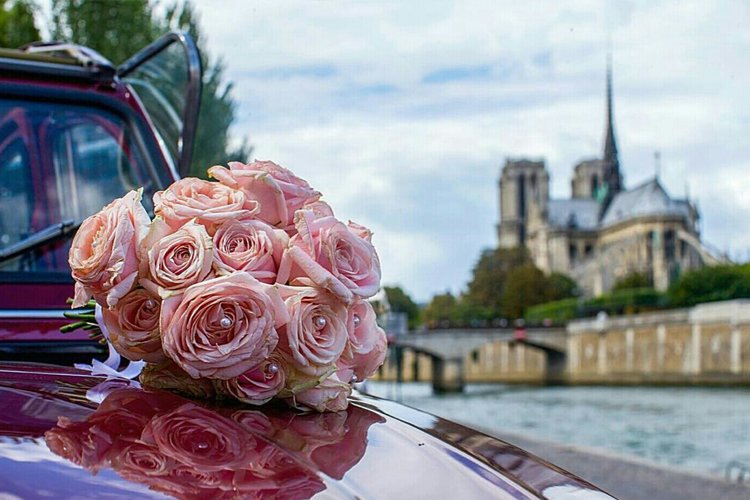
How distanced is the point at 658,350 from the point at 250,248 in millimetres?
72330

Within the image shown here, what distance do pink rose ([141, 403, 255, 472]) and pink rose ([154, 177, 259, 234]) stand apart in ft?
1.47

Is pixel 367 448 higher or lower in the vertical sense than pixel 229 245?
lower

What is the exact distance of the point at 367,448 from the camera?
184cm

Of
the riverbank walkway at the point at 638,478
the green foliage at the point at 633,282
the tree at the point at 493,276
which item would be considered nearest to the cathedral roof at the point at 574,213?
the tree at the point at 493,276

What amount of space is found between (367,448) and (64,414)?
1.57 ft

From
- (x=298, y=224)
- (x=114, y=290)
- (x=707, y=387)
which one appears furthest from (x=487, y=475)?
(x=707, y=387)

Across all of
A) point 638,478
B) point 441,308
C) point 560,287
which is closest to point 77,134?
point 638,478

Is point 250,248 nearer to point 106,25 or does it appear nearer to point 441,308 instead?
point 106,25

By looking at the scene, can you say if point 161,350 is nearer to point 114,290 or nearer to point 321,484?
point 114,290

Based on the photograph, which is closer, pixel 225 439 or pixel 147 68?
Result: pixel 225 439

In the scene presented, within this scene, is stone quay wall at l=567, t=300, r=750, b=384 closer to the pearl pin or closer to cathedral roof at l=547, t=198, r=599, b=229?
the pearl pin

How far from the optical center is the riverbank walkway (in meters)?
9.02

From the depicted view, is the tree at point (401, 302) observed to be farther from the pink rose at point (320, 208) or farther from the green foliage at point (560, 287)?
the pink rose at point (320, 208)

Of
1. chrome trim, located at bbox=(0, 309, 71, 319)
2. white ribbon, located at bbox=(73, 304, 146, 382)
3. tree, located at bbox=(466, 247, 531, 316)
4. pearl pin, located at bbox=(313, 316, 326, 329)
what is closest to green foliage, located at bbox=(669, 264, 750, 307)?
tree, located at bbox=(466, 247, 531, 316)
